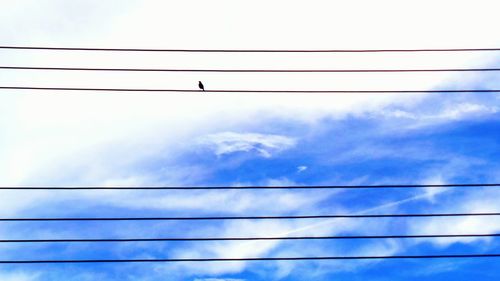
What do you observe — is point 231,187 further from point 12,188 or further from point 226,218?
point 12,188

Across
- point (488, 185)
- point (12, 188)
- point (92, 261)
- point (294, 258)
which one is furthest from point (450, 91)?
point (12, 188)

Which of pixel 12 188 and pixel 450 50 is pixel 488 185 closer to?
pixel 450 50

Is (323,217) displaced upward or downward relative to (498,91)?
downward

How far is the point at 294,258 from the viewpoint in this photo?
16062mm

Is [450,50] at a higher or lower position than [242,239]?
higher

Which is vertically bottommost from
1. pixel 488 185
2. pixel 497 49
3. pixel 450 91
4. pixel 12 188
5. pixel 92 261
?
pixel 92 261

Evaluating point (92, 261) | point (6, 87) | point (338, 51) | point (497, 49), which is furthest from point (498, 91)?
point (6, 87)

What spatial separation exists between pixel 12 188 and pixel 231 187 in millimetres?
4772

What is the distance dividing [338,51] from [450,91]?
8.51 feet

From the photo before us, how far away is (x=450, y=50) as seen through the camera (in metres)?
15.4

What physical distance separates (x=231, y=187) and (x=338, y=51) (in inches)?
149

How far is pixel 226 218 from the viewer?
15.1 meters

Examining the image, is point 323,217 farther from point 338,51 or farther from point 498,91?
point 498,91

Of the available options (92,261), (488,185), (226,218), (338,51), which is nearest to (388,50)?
(338,51)
